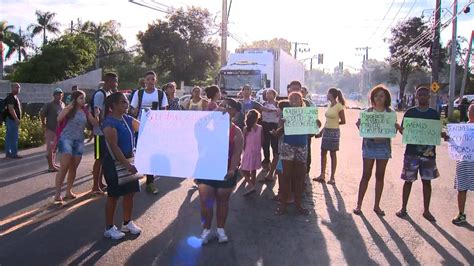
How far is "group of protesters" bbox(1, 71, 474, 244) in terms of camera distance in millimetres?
5141

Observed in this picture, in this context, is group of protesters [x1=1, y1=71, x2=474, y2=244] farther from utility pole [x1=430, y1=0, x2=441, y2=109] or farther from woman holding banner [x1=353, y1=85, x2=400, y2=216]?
utility pole [x1=430, y1=0, x2=441, y2=109]

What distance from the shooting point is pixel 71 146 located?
6.81 metres

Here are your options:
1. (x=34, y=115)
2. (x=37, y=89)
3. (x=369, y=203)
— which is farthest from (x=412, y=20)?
(x=369, y=203)

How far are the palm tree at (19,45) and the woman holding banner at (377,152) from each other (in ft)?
205

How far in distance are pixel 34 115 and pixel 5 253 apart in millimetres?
12757

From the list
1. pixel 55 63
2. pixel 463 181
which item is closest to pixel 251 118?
pixel 463 181

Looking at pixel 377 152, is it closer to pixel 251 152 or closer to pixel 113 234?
pixel 251 152

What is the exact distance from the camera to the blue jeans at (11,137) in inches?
430

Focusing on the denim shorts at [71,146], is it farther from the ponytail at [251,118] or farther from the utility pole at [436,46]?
the utility pole at [436,46]

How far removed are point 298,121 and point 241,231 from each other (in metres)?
1.70

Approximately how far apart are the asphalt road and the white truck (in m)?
13.7

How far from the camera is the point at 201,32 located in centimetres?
4997

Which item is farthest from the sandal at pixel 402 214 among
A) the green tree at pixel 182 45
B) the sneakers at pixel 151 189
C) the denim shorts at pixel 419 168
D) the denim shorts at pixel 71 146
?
the green tree at pixel 182 45

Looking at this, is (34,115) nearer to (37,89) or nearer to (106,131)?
(37,89)
